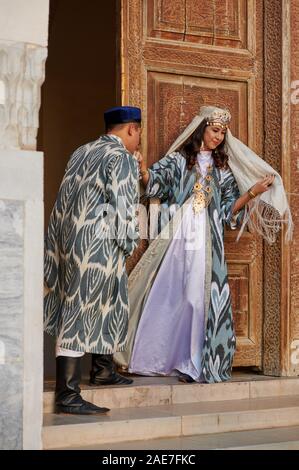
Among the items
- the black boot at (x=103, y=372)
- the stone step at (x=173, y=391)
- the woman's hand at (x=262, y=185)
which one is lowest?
the stone step at (x=173, y=391)

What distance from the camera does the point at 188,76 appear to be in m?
6.65

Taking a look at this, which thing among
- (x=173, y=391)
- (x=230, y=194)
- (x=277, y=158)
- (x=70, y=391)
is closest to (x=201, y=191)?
(x=230, y=194)

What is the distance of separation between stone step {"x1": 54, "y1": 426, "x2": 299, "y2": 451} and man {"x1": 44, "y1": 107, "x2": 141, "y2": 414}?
0.40 m

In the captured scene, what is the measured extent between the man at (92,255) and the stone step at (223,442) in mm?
402

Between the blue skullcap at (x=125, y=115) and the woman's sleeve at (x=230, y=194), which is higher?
the blue skullcap at (x=125, y=115)

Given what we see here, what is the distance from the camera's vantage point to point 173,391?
19.4 ft

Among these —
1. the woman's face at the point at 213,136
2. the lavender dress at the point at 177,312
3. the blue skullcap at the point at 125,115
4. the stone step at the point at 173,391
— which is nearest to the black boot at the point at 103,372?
the stone step at the point at 173,391

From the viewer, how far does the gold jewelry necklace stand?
21.0 ft


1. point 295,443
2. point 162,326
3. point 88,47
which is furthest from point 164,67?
point 88,47

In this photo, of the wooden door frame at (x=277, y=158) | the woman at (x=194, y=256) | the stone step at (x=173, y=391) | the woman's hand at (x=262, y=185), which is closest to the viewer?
the stone step at (x=173, y=391)

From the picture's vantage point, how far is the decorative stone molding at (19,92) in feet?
15.3

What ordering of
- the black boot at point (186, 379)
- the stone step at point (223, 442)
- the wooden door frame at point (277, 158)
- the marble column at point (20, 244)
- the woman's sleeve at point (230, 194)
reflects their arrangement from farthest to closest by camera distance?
the wooden door frame at point (277, 158) < the woman's sleeve at point (230, 194) < the black boot at point (186, 379) < the stone step at point (223, 442) < the marble column at point (20, 244)

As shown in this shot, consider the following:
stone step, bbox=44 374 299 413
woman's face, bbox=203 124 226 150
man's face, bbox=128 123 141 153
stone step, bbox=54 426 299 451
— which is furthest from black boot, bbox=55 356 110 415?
woman's face, bbox=203 124 226 150

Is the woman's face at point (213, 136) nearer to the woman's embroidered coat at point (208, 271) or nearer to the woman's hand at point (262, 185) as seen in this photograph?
the woman's embroidered coat at point (208, 271)
